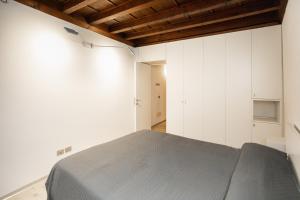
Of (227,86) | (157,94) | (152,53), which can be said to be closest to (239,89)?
(227,86)

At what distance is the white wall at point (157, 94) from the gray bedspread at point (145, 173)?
12.0 feet

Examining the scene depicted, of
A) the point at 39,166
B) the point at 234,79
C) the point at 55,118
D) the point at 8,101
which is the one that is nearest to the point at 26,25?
the point at 8,101

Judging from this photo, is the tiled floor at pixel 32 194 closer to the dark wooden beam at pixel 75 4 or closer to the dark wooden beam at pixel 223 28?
the dark wooden beam at pixel 75 4

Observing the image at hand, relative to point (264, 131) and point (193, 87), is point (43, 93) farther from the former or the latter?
point (264, 131)

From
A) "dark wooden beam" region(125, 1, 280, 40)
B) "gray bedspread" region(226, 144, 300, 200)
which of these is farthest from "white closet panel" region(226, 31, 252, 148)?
"gray bedspread" region(226, 144, 300, 200)

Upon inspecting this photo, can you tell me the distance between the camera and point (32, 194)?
1.96 meters

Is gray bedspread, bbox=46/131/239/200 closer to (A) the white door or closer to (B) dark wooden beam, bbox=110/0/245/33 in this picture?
(B) dark wooden beam, bbox=110/0/245/33

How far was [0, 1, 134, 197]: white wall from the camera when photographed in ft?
6.26

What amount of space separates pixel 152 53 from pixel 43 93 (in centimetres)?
248

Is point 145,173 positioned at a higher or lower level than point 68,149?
higher

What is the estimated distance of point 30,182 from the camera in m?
2.13

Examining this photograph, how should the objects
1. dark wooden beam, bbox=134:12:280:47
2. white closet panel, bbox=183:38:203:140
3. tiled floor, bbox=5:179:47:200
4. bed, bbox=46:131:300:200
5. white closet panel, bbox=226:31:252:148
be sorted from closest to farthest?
bed, bbox=46:131:300:200 < tiled floor, bbox=5:179:47:200 < dark wooden beam, bbox=134:12:280:47 < white closet panel, bbox=226:31:252:148 < white closet panel, bbox=183:38:203:140

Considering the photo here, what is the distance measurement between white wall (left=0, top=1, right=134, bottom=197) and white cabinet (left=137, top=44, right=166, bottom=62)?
3.04ft

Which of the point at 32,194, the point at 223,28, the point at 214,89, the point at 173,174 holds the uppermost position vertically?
the point at 223,28
